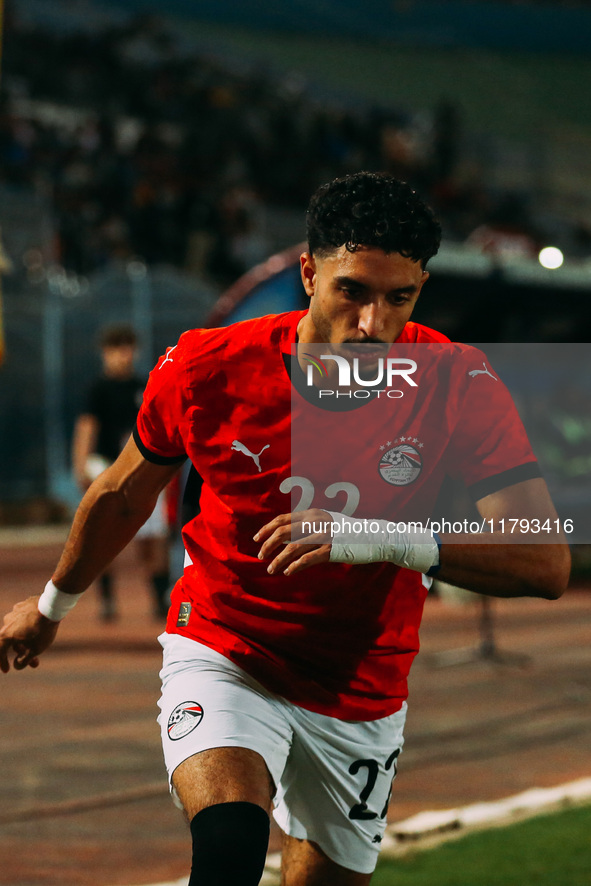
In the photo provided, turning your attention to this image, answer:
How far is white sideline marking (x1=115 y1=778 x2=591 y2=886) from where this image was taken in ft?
14.6

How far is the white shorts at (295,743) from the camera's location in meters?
2.66

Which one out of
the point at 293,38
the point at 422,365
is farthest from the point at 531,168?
the point at 422,365

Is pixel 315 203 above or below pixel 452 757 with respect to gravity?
above

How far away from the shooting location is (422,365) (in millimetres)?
2797

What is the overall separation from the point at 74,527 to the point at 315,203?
105 cm

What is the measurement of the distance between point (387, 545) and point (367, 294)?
56 centimetres

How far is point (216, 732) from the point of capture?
2615mm

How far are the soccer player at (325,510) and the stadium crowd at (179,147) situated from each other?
15.3 meters

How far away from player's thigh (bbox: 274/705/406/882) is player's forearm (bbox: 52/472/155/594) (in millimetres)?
636

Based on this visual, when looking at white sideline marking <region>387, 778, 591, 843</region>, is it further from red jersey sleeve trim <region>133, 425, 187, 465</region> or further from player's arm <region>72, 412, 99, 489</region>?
player's arm <region>72, 412, 99, 489</region>

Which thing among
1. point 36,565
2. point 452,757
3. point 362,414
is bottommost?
point 36,565

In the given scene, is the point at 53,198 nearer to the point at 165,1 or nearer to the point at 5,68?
the point at 5,68

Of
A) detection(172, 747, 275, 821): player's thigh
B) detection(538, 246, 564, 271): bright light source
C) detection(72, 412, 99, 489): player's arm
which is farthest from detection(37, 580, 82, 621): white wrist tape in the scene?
detection(72, 412, 99, 489): player's arm

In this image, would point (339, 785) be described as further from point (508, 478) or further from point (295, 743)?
point (508, 478)
